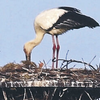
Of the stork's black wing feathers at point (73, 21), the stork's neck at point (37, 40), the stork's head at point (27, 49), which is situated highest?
the stork's black wing feathers at point (73, 21)

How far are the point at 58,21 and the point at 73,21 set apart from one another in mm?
436

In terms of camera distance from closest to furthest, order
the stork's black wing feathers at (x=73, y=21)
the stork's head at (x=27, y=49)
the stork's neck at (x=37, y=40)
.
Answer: the stork's black wing feathers at (x=73, y=21), the stork's head at (x=27, y=49), the stork's neck at (x=37, y=40)

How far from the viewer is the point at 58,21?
45.2 ft

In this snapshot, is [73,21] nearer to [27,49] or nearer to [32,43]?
[32,43]

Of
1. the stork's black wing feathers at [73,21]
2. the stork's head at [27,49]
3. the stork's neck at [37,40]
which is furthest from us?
the stork's neck at [37,40]

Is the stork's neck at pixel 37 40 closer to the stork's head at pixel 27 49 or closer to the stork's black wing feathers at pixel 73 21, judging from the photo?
the stork's head at pixel 27 49

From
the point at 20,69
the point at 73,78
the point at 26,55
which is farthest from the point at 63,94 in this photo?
the point at 26,55

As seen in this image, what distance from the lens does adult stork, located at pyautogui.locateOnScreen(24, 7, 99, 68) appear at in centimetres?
1358

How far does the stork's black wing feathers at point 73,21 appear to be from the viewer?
13547mm

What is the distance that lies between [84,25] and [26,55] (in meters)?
1.88

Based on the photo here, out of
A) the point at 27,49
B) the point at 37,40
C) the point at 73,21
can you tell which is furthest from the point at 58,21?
the point at 27,49

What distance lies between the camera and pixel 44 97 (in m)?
9.42

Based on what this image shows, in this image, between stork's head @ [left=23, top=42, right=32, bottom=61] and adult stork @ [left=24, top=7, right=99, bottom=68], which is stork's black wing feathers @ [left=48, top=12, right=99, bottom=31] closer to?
adult stork @ [left=24, top=7, right=99, bottom=68]

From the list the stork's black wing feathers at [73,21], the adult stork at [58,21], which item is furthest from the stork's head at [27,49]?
the stork's black wing feathers at [73,21]
